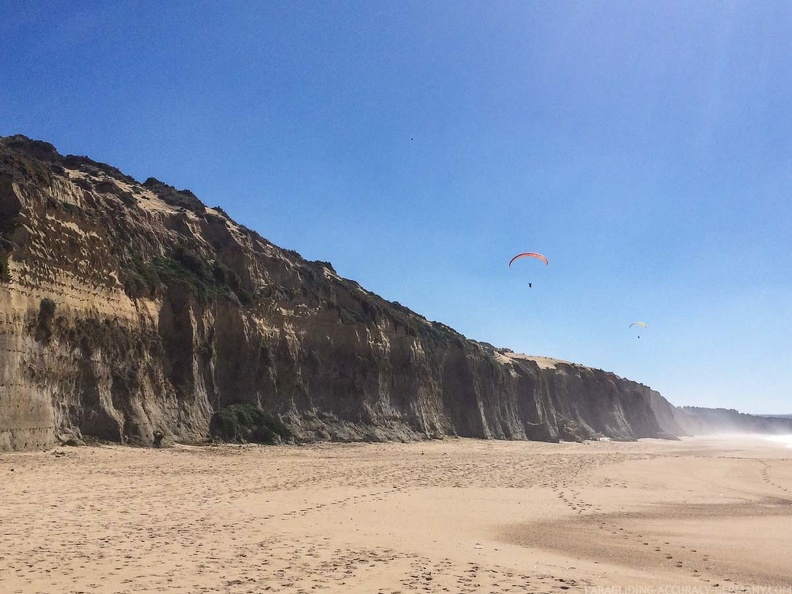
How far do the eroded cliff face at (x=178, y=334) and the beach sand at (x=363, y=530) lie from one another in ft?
11.9

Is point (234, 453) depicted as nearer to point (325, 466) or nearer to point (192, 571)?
point (325, 466)

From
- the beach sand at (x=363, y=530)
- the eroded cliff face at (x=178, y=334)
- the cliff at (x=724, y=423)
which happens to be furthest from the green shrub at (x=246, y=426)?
the cliff at (x=724, y=423)

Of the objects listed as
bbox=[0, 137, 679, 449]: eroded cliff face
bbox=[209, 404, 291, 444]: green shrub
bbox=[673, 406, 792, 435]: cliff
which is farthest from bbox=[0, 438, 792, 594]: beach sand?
bbox=[673, 406, 792, 435]: cliff

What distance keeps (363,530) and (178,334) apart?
20.3m

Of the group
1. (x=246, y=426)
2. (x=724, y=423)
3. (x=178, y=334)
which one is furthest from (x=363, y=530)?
(x=724, y=423)

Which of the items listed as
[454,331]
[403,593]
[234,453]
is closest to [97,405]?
[234,453]

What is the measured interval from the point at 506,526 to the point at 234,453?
14.3 m

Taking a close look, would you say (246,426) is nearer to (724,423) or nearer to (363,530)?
(363,530)

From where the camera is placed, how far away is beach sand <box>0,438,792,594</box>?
6777 mm

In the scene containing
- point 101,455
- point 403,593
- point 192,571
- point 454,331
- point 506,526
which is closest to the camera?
point 403,593

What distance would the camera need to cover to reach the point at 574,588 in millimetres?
6695

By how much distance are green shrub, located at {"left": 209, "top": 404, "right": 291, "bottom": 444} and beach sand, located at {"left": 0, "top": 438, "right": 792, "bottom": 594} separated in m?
7.14

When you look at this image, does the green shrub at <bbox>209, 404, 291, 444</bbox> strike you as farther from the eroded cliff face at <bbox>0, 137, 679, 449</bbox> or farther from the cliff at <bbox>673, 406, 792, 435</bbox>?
the cliff at <bbox>673, 406, 792, 435</bbox>

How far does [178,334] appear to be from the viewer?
27.5m
